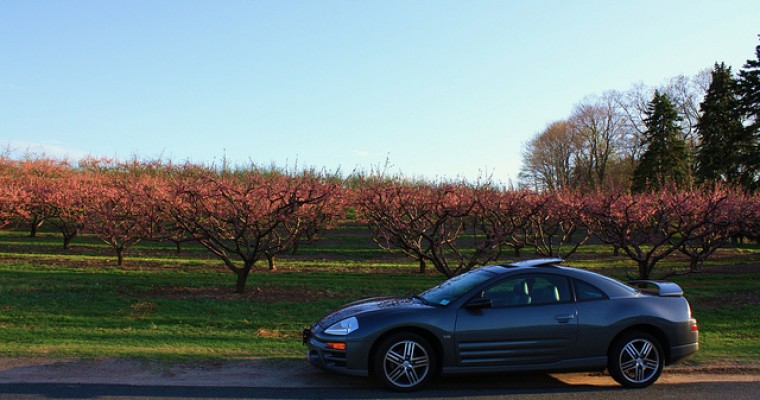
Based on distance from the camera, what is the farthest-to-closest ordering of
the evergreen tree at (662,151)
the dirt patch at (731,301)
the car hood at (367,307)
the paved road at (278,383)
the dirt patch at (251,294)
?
the evergreen tree at (662,151) → the dirt patch at (251,294) → the dirt patch at (731,301) → the car hood at (367,307) → the paved road at (278,383)

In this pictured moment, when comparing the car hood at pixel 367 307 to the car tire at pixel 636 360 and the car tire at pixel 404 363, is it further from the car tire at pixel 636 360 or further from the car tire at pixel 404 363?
the car tire at pixel 636 360

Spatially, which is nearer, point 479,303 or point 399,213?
point 479,303

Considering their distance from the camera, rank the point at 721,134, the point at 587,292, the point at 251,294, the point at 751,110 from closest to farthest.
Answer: the point at 587,292
the point at 251,294
the point at 751,110
the point at 721,134

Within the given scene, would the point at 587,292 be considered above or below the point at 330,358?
above

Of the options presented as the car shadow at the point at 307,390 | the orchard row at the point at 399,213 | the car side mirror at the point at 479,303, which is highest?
the orchard row at the point at 399,213

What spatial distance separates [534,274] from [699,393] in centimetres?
205

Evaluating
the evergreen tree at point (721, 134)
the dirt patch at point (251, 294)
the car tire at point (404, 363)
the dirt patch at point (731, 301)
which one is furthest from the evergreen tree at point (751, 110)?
the car tire at point (404, 363)

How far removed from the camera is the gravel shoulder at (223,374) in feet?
21.4

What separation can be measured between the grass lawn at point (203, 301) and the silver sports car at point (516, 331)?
1718mm

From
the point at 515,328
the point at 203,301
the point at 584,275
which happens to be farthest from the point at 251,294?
the point at 584,275

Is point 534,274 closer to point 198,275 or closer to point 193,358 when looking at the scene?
point 193,358

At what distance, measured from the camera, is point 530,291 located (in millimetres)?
6582

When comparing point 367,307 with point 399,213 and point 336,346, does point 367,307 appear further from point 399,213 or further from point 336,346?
point 399,213

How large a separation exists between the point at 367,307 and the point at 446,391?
4.09ft
